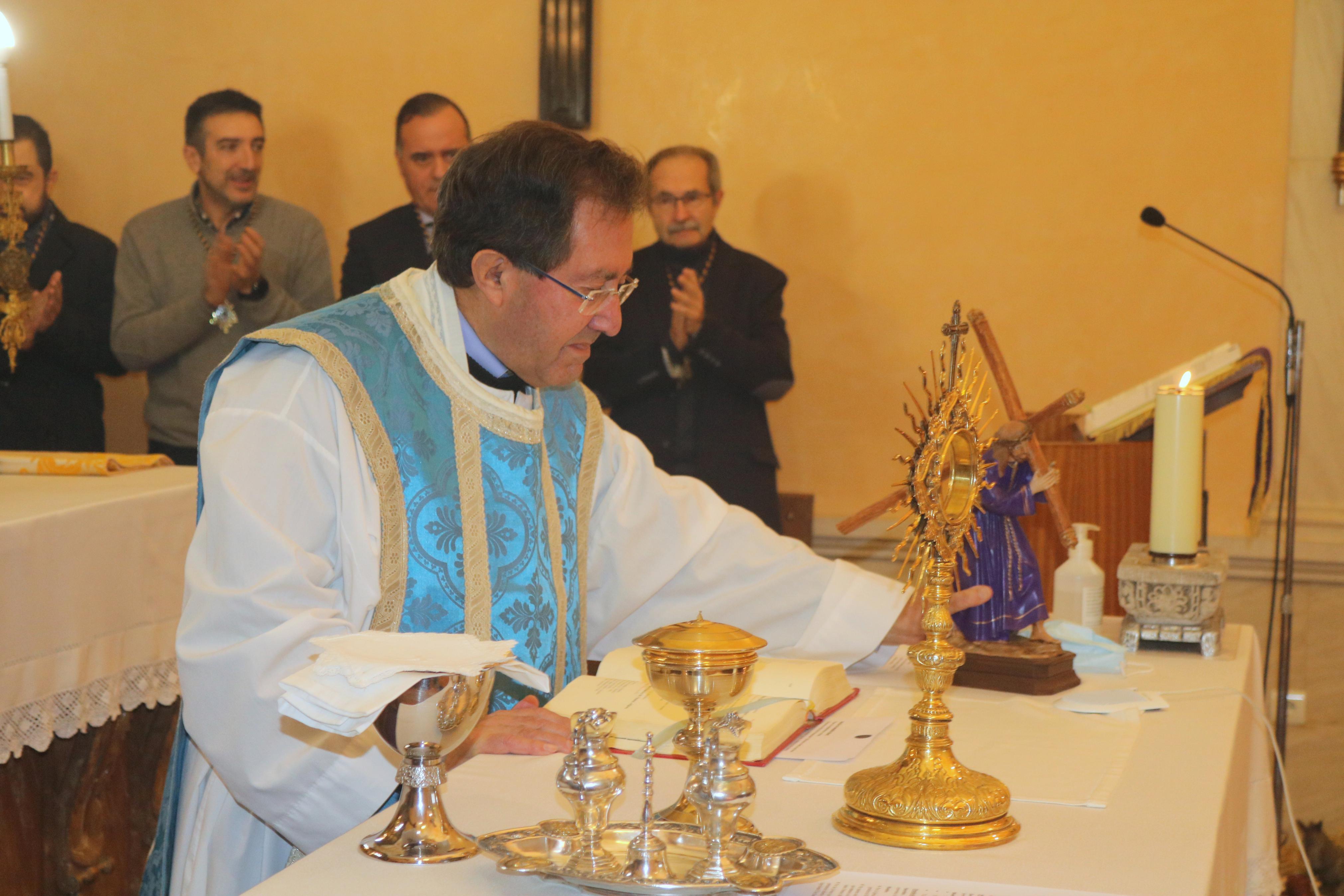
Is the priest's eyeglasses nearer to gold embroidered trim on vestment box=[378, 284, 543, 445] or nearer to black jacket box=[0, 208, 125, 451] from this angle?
gold embroidered trim on vestment box=[378, 284, 543, 445]

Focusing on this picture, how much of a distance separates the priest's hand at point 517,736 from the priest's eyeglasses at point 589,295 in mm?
725

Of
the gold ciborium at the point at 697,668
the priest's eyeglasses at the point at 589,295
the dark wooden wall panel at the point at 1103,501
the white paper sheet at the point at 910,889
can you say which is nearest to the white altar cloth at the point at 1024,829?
the white paper sheet at the point at 910,889

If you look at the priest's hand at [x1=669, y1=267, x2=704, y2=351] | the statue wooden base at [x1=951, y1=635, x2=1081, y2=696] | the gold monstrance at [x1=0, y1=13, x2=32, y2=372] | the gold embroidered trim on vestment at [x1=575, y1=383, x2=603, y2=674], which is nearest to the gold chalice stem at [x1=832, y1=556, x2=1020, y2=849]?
the statue wooden base at [x1=951, y1=635, x2=1081, y2=696]

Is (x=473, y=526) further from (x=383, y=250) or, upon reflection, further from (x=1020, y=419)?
(x=383, y=250)

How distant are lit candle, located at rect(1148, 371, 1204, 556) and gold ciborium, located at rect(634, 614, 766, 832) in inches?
49.0

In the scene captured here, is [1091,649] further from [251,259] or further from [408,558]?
[251,259]

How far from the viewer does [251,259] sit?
4.30 meters

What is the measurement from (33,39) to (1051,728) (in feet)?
18.8

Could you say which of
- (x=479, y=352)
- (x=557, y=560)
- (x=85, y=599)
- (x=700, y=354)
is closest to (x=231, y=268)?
(x=700, y=354)

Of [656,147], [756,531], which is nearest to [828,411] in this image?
[656,147]

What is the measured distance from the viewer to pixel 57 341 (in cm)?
458

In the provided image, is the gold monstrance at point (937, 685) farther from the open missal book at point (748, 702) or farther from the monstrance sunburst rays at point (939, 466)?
the open missal book at point (748, 702)

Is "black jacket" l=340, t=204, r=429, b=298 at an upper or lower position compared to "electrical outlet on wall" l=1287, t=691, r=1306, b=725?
upper

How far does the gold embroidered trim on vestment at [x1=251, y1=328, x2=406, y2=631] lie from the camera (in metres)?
2.13
